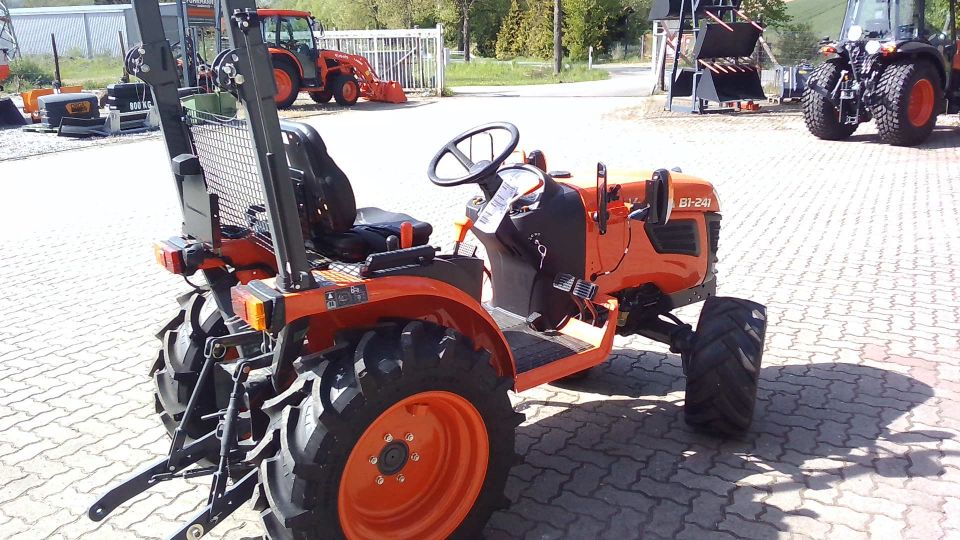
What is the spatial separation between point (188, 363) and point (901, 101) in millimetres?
10954

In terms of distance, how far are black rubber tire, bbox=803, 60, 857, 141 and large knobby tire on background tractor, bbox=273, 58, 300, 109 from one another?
36.5 feet

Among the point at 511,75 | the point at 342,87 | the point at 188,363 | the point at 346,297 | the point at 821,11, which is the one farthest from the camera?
the point at 821,11

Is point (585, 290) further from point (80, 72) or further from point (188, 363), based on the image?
point (80, 72)

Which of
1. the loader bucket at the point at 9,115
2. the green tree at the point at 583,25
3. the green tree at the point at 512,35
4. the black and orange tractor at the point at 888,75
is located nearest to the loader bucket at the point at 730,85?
the black and orange tractor at the point at 888,75

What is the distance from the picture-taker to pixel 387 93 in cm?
2028

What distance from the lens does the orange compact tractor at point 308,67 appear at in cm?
1805

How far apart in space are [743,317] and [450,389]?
1.62 m

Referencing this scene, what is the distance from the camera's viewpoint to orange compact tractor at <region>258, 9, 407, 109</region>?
59.2ft

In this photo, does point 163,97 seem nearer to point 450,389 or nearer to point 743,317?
point 450,389

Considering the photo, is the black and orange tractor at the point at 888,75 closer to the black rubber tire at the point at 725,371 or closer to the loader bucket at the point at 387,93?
the black rubber tire at the point at 725,371

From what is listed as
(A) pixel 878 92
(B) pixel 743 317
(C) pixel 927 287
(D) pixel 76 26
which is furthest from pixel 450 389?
(D) pixel 76 26

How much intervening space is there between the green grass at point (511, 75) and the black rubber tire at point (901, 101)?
18.7 meters

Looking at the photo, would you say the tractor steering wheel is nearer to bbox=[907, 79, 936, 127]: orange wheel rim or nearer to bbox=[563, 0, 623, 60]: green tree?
bbox=[907, 79, 936, 127]: orange wheel rim

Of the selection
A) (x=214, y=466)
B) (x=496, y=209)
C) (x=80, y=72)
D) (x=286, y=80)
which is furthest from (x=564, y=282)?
(x=80, y=72)
